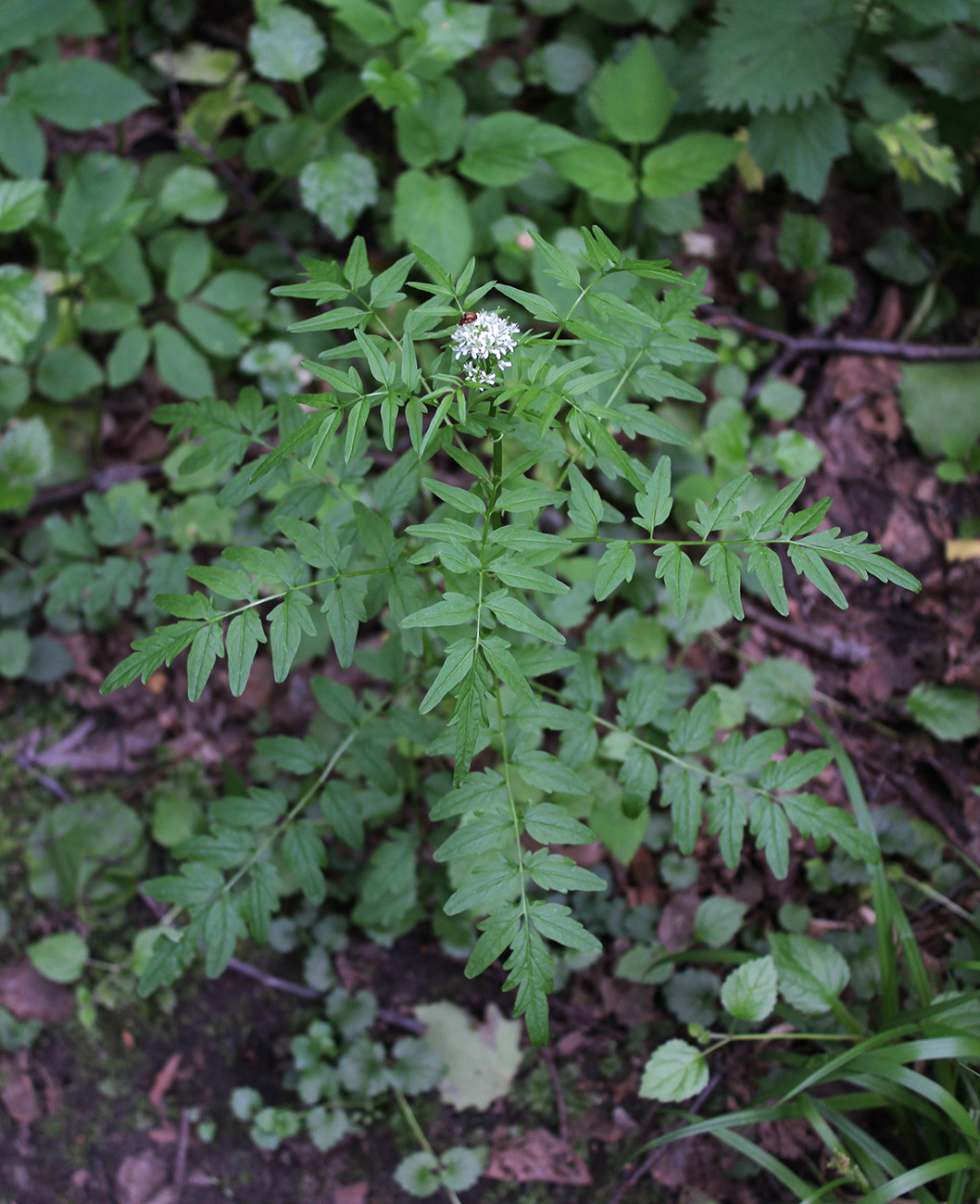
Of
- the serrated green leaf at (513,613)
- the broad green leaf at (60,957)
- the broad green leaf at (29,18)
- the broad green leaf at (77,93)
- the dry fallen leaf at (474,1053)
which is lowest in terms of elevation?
the dry fallen leaf at (474,1053)

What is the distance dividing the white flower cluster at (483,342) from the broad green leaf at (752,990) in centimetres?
144

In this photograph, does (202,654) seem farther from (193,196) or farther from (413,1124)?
(193,196)

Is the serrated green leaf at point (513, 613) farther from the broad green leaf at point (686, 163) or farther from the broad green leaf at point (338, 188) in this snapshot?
the broad green leaf at point (686, 163)

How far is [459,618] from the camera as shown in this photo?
1298 millimetres

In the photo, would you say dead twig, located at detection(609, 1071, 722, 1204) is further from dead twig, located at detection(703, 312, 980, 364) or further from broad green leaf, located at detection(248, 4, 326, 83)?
broad green leaf, located at detection(248, 4, 326, 83)

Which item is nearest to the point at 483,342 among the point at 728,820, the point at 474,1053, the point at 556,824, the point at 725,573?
the point at 725,573

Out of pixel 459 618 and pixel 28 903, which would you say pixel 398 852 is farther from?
pixel 28 903

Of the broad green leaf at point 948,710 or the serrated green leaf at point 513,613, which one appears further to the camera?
the broad green leaf at point 948,710

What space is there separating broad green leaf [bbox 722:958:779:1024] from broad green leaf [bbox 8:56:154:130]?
121 inches

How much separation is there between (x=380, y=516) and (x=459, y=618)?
385mm

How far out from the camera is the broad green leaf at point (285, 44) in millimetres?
2736

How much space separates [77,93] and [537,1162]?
11.4 ft

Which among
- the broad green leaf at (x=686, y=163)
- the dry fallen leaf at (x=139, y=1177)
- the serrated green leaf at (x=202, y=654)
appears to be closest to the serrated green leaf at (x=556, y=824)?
the serrated green leaf at (x=202, y=654)

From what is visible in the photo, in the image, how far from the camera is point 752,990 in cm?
189
